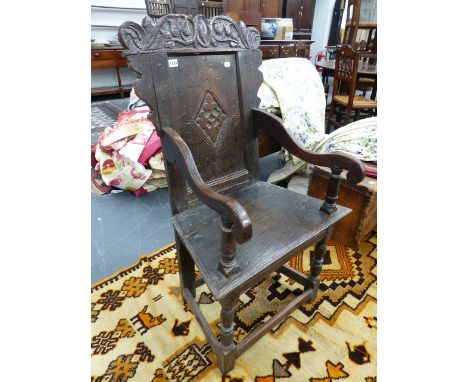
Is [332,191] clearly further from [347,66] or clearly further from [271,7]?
[271,7]

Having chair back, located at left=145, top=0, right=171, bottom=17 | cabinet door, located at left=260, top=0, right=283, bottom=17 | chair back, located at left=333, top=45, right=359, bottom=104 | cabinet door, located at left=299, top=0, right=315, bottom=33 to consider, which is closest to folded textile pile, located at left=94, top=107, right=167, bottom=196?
chair back, located at left=333, top=45, right=359, bottom=104

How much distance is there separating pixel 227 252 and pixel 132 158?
5.55 feet

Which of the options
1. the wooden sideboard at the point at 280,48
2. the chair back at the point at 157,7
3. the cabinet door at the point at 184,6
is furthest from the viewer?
the wooden sideboard at the point at 280,48

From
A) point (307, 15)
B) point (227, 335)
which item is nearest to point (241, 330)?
point (227, 335)

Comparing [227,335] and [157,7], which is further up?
[157,7]

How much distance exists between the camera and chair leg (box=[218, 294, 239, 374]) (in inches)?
36.0

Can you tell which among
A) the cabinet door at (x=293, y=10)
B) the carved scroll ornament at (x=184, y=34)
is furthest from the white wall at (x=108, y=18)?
the carved scroll ornament at (x=184, y=34)

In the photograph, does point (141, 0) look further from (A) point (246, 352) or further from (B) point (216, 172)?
(A) point (246, 352)

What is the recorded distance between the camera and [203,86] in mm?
1133

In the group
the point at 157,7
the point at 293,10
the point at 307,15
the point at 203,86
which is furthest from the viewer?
the point at 307,15

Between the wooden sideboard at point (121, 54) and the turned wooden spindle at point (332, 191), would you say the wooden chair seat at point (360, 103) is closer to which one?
the wooden sideboard at point (121, 54)

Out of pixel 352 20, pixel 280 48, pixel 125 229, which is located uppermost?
pixel 352 20

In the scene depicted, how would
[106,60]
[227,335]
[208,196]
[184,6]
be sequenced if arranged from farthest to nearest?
[106,60], [184,6], [227,335], [208,196]

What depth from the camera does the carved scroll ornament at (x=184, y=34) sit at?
2.97 ft
